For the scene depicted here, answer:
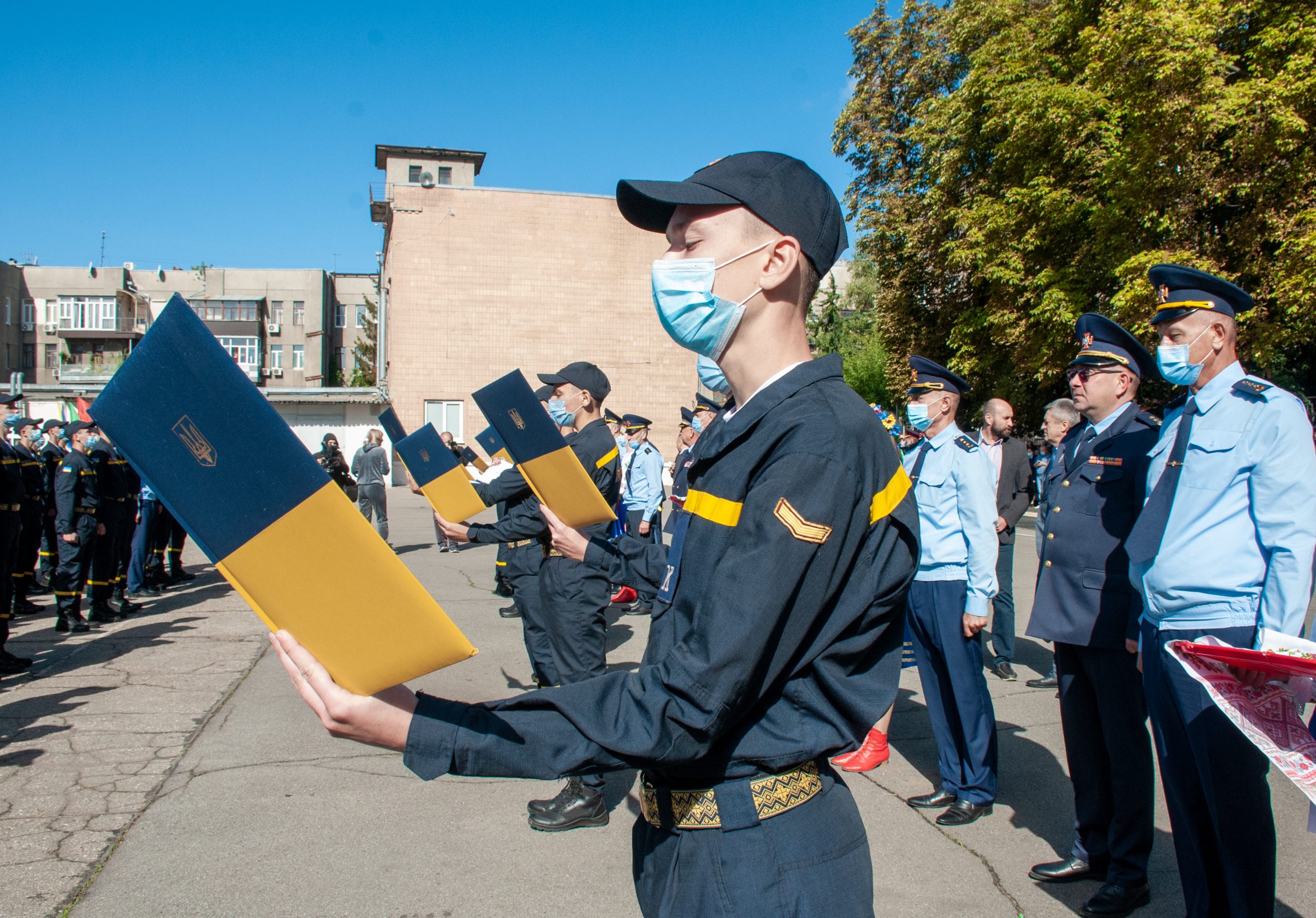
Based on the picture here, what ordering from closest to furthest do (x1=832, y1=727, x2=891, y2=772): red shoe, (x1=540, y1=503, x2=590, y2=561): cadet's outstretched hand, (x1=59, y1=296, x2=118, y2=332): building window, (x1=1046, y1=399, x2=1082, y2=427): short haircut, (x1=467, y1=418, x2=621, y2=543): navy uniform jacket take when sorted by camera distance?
(x1=540, y1=503, x2=590, y2=561): cadet's outstretched hand, (x1=467, y1=418, x2=621, y2=543): navy uniform jacket, (x1=832, y1=727, x2=891, y2=772): red shoe, (x1=1046, y1=399, x2=1082, y2=427): short haircut, (x1=59, y1=296, x2=118, y2=332): building window

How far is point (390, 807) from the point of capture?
4535mm

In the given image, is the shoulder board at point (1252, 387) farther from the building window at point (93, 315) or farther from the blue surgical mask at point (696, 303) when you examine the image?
the building window at point (93, 315)

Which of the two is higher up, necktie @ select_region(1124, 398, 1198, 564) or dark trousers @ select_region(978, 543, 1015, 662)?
necktie @ select_region(1124, 398, 1198, 564)

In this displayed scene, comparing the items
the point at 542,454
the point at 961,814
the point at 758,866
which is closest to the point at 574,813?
the point at 542,454

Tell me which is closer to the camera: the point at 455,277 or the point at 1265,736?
the point at 1265,736

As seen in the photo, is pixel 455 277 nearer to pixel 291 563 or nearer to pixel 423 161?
pixel 423 161

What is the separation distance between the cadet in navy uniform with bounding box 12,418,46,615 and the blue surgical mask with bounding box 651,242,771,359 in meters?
10.1

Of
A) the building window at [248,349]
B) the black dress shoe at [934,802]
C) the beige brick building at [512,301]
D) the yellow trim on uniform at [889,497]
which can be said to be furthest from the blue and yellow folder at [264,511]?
the building window at [248,349]

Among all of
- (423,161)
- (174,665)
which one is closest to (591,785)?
(174,665)

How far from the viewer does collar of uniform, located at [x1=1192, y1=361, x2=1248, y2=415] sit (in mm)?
3104

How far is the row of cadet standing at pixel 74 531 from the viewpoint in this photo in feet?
25.2

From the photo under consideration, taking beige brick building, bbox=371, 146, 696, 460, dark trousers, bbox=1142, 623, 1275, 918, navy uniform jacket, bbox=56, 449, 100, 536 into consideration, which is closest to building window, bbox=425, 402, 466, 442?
beige brick building, bbox=371, 146, 696, 460

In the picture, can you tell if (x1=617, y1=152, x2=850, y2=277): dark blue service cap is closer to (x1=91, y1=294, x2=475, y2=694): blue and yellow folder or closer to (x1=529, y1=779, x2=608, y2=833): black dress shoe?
(x1=91, y1=294, x2=475, y2=694): blue and yellow folder

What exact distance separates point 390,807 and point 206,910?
44.4 inches
